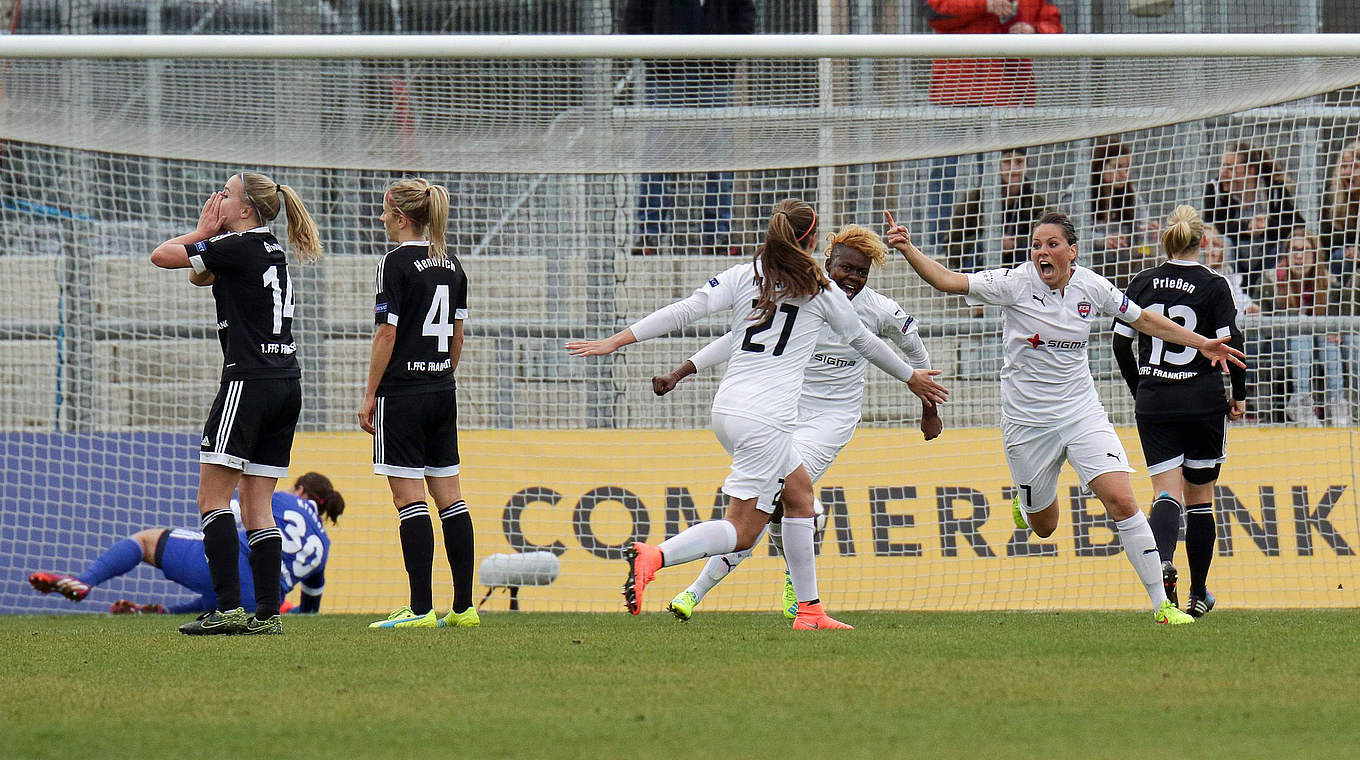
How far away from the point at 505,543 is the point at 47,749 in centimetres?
594

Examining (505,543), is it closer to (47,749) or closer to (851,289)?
(851,289)

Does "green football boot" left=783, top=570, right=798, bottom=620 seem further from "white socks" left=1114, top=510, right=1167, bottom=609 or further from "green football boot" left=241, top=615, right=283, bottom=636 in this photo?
"green football boot" left=241, top=615, right=283, bottom=636

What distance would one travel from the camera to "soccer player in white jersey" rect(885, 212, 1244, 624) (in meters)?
6.90

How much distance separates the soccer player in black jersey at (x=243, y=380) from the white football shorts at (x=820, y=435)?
8.05 feet

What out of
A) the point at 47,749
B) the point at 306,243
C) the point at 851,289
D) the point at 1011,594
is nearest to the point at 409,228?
the point at 306,243

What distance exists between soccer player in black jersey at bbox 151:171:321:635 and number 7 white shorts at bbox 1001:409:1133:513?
3384 millimetres

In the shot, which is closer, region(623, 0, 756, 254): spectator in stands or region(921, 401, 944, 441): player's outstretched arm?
region(921, 401, 944, 441): player's outstretched arm

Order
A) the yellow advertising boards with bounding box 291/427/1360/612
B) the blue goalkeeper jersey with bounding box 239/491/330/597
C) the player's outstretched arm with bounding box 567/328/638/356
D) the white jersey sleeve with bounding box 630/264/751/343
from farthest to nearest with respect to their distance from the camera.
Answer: the yellow advertising boards with bounding box 291/427/1360/612, the blue goalkeeper jersey with bounding box 239/491/330/597, the white jersey sleeve with bounding box 630/264/751/343, the player's outstretched arm with bounding box 567/328/638/356

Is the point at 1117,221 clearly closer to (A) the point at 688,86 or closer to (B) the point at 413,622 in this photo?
(A) the point at 688,86

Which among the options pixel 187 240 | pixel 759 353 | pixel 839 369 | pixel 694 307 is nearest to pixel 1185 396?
pixel 839 369

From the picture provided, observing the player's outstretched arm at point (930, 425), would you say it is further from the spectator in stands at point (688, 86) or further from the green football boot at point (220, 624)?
the green football boot at point (220, 624)

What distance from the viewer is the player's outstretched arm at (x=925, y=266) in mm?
6625

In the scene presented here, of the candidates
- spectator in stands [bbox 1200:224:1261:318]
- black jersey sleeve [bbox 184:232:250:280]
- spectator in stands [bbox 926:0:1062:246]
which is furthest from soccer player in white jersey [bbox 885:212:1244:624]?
spectator in stands [bbox 1200:224:1261:318]

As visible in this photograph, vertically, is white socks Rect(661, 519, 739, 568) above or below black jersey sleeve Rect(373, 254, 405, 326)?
below
